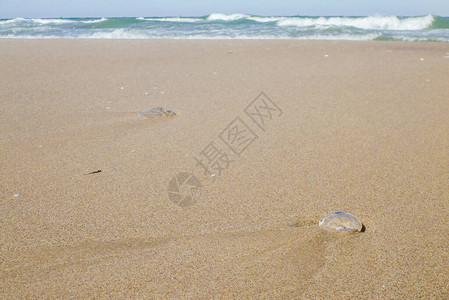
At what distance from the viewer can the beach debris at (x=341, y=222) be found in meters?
1.68

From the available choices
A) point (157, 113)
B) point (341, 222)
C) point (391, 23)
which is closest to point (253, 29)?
point (391, 23)

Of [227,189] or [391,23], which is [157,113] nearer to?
[227,189]

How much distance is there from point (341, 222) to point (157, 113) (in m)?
2.00

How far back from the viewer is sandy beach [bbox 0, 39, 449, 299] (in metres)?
1.42

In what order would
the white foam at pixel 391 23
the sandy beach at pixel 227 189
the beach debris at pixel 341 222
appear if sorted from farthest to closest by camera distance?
the white foam at pixel 391 23 → the beach debris at pixel 341 222 → the sandy beach at pixel 227 189

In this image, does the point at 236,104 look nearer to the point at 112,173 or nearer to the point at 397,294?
the point at 112,173

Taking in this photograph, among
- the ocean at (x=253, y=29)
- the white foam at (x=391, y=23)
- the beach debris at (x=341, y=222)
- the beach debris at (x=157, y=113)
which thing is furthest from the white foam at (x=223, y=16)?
the beach debris at (x=341, y=222)

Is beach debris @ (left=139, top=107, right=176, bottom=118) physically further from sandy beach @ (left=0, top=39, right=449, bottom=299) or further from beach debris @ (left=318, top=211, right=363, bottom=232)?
beach debris @ (left=318, top=211, right=363, bottom=232)

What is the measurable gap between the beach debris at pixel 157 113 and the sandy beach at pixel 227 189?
6cm

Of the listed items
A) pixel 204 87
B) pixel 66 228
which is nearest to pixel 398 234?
pixel 66 228

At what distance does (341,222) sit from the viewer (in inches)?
67.1

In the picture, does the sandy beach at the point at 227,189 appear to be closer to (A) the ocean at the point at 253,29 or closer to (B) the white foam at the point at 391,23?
(A) the ocean at the point at 253,29

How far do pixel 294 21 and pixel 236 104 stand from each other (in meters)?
15.4

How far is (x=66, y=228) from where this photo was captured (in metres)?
1.72
